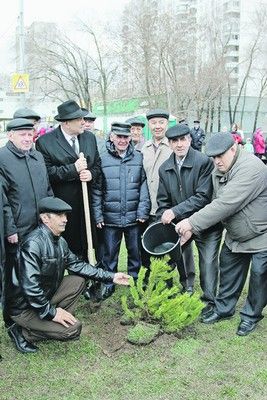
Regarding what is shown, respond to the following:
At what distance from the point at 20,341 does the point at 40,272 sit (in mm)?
680

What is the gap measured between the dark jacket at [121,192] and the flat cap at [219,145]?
1167mm

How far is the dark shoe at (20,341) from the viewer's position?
158 inches

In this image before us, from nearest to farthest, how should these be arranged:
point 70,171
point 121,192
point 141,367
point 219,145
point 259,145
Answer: point 141,367 → point 219,145 → point 70,171 → point 121,192 → point 259,145

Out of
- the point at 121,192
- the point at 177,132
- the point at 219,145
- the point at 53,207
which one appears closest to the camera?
the point at 53,207

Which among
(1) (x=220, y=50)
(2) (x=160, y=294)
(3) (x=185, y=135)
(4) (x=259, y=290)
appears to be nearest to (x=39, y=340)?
(2) (x=160, y=294)

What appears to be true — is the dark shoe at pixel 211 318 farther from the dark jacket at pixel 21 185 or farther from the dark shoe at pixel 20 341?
the dark jacket at pixel 21 185

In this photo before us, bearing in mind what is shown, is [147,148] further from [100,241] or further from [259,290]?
[259,290]

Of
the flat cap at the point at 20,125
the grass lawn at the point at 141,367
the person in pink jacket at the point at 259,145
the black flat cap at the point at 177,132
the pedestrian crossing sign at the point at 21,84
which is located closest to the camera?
the grass lawn at the point at 141,367

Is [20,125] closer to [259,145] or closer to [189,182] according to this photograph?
[189,182]

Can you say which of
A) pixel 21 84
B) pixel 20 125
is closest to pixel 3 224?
pixel 20 125

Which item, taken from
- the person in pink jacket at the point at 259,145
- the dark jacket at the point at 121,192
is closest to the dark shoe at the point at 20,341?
the dark jacket at the point at 121,192

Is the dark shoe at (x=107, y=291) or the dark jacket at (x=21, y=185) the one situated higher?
the dark jacket at (x=21, y=185)

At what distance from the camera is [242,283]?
178 inches

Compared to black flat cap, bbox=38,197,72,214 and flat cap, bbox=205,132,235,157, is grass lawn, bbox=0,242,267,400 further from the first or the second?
flat cap, bbox=205,132,235,157
